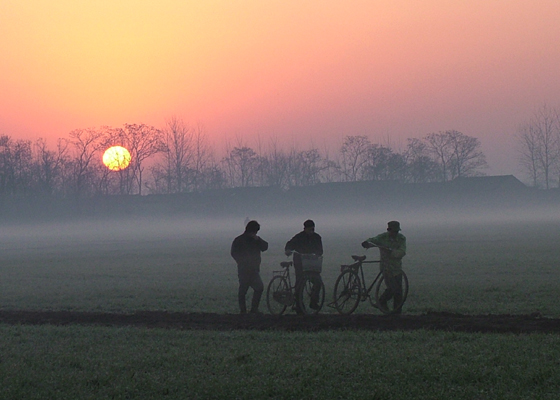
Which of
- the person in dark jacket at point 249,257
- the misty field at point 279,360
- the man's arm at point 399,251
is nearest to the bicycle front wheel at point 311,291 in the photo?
the person in dark jacket at point 249,257

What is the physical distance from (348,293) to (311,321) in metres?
1.37

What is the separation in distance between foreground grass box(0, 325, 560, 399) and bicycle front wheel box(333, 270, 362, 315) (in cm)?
243

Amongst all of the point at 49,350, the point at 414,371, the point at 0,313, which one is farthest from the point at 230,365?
the point at 0,313

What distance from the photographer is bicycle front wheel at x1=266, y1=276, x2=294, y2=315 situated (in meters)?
13.0

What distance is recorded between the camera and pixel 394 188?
130 m

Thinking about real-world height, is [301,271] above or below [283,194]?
below

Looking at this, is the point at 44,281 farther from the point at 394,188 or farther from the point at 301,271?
the point at 394,188

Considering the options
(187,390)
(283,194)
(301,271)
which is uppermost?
(283,194)

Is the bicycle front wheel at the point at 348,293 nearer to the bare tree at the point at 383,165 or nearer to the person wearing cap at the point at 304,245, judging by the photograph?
the person wearing cap at the point at 304,245

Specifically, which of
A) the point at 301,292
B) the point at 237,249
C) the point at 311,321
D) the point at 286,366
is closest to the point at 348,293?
the point at 301,292

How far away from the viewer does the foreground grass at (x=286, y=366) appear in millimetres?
7297

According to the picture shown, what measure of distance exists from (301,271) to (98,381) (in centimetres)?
592

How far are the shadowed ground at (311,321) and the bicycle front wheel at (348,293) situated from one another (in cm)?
64

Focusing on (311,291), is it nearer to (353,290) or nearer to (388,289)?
(353,290)
